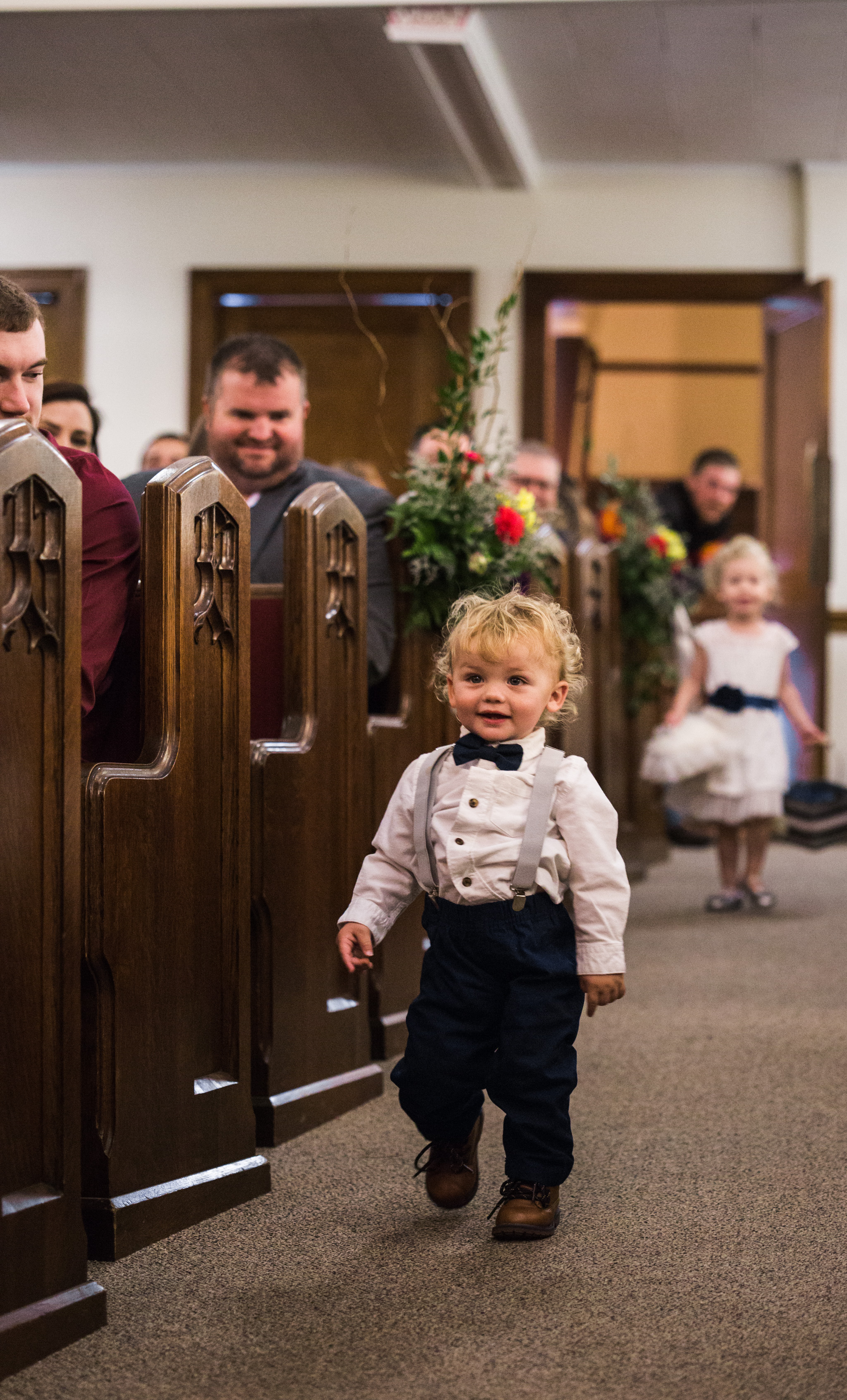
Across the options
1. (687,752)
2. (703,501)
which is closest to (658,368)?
(703,501)

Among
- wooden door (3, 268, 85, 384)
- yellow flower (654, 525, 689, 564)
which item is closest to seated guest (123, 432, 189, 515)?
yellow flower (654, 525, 689, 564)

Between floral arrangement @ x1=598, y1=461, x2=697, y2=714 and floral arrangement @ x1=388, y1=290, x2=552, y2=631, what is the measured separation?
7.13 ft

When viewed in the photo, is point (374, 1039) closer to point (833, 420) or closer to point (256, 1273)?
point (256, 1273)

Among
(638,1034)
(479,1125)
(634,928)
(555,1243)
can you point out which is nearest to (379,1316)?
(555,1243)

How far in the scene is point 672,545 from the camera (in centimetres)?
566

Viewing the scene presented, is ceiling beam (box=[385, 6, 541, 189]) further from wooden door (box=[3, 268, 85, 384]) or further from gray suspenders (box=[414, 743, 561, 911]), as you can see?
gray suspenders (box=[414, 743, 561, 911])

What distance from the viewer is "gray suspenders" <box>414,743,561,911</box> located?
201cm

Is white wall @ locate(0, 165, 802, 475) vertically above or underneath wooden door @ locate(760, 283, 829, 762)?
above

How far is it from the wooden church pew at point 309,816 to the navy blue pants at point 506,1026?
0.40 meters

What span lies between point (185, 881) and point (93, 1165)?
1.31 feet

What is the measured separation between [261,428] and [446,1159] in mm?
1877

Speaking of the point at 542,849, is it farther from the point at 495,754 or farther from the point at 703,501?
the point at 703,501


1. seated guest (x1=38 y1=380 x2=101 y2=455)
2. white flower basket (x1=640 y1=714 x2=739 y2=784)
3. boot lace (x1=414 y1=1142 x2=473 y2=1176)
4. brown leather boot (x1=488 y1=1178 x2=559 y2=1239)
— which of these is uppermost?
seated guest (x1=38 y1=380 x2=101 y2=455)

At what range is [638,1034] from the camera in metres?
3.14
